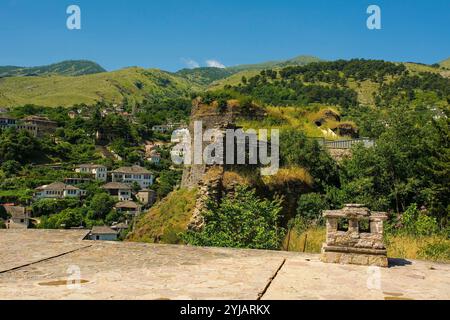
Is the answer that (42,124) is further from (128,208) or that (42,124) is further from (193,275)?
(193,275)

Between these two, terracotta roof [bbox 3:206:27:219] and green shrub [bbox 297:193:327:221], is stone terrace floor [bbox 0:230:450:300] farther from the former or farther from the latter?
terracotta roof [bbox 3:206:27:219]

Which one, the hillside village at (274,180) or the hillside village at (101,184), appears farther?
the hillside village at (101,184)

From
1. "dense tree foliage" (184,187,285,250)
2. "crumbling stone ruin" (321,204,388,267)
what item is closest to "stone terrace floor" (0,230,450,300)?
"crumbling stone ruin" (321,204,388,267)

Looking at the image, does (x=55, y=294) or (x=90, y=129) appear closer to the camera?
(x=55, y=294)

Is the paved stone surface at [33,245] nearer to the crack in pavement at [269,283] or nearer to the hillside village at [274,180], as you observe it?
the crack in pavement at [269,283]

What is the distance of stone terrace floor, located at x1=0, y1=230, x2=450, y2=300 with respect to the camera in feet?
14.7

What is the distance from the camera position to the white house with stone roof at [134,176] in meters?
81.3

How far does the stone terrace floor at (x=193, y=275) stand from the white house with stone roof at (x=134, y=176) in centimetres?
7440

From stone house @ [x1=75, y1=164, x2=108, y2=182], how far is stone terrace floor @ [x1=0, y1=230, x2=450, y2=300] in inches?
2890

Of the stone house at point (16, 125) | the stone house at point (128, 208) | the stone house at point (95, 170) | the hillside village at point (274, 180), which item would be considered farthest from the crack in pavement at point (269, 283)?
the stone house at point (16, 125)

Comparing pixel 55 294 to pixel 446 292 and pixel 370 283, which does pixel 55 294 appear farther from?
pixel 446 292

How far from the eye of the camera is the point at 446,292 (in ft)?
16.1

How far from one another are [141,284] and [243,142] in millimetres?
14802

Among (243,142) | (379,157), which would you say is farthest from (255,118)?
(379,157)
